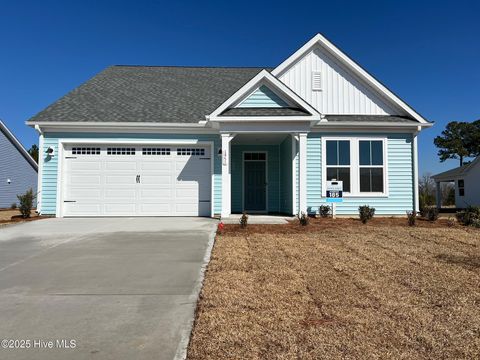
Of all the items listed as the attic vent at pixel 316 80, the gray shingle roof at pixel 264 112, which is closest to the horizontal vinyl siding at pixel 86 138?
the gray shingle roof at pixel 264 112

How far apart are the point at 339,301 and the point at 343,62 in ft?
39.2

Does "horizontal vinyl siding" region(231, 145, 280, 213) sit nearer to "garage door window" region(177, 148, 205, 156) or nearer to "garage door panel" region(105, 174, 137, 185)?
"garage door window" region(177, 148, 205, 156)

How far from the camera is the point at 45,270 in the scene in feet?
18.6

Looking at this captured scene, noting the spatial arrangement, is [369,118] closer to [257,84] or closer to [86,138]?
[257,84]

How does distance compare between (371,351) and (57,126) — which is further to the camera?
(57,126)

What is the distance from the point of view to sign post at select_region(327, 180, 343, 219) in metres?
12.7


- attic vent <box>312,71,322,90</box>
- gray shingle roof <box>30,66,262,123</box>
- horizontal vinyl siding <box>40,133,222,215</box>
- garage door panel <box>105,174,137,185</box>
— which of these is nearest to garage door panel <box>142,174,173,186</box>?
garage door panel <box>105,174,137,185</box>

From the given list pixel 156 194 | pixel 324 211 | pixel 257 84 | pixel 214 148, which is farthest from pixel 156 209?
pixel 324 211

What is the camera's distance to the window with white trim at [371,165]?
13539 mm

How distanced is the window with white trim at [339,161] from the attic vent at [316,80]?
91.2 inches

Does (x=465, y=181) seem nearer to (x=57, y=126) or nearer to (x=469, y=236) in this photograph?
(x=469, y=236)

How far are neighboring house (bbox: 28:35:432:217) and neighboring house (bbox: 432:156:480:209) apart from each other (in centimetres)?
1315

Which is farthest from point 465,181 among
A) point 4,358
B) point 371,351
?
point 4,358

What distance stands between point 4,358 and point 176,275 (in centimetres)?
264
